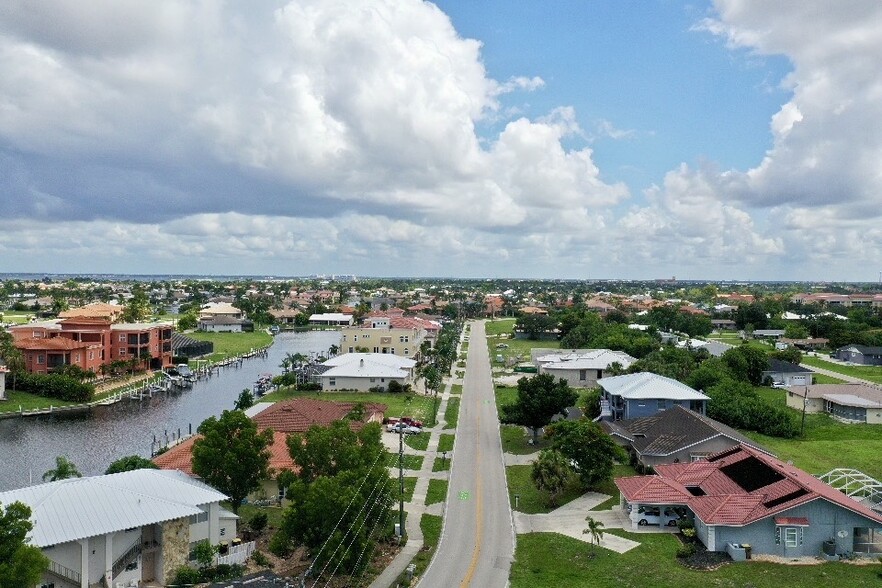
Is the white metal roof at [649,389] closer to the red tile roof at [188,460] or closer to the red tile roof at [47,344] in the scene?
the red tile roof at [188,460]

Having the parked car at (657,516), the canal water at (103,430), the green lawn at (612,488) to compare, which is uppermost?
the parked car at (657,516)

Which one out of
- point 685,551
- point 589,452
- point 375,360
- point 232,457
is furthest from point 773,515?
point 375,360

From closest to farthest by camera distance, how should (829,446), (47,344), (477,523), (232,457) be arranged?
(232,457)
(477,523)
(829,446)
(47,344)

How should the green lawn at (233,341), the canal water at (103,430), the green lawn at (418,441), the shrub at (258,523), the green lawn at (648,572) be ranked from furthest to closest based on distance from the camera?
1. the green lawn at (233,341)
2. the green lawn at (418,441)
3. the canal water at (103,430)
4. the shrub at (258,523)
5. the green lawn at (648,572)

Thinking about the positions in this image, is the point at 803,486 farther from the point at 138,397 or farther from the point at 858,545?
the point at 138,397

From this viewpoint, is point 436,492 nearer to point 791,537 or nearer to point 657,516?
point 657,516

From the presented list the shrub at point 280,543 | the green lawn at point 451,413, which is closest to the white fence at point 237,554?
the shrub at point 280,543

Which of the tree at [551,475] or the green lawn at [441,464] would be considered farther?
the green lawn at [441,464]
